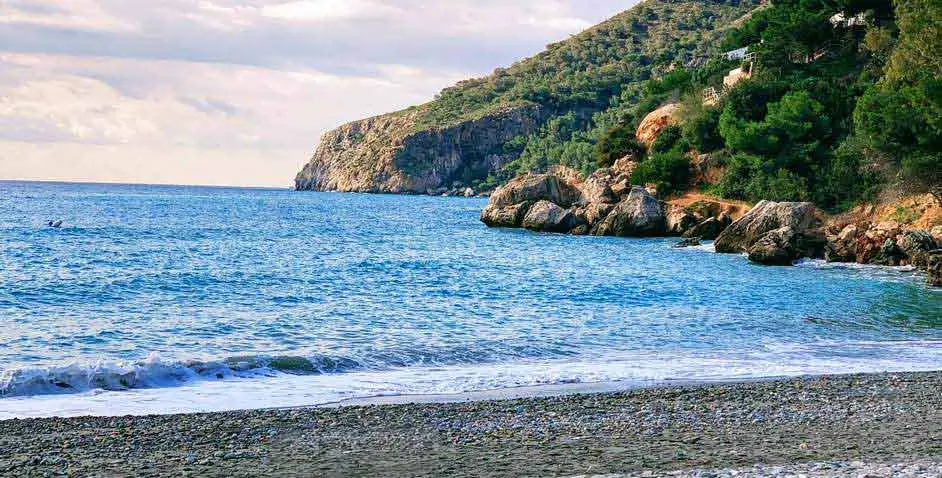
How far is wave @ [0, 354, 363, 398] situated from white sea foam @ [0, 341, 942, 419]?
17cm

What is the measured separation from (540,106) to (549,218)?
360 feet

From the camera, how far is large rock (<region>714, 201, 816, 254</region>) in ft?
137

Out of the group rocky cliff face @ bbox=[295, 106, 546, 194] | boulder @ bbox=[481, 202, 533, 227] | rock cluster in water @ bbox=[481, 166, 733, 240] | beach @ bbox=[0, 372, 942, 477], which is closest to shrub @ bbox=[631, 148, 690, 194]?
rock cluster in water @ bbox=[481, 166, 733, 240]

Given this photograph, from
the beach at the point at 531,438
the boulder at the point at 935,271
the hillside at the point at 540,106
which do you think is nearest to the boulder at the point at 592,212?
the boulder at the point at 935,271

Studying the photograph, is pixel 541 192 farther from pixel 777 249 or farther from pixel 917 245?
pixel 917 245

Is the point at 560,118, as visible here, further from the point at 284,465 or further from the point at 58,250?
the point at 284,465

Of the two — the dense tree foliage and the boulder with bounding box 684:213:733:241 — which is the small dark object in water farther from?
the dense tree foliage

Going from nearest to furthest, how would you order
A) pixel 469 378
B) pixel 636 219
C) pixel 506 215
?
pixel 469 378 → pixel 636 219 → pixel 506 215

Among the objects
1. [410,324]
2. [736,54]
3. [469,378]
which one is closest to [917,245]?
[410,324]

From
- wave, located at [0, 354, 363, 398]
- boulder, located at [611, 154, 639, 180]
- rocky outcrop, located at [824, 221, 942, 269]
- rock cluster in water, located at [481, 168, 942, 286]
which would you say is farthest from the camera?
boulder, located at [611, 154, 639, 180]

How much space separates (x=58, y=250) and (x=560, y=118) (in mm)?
122793

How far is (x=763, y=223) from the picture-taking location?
42688 mm

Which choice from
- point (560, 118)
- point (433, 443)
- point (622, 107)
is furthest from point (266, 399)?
point (560, 118)

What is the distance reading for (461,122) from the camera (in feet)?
564
